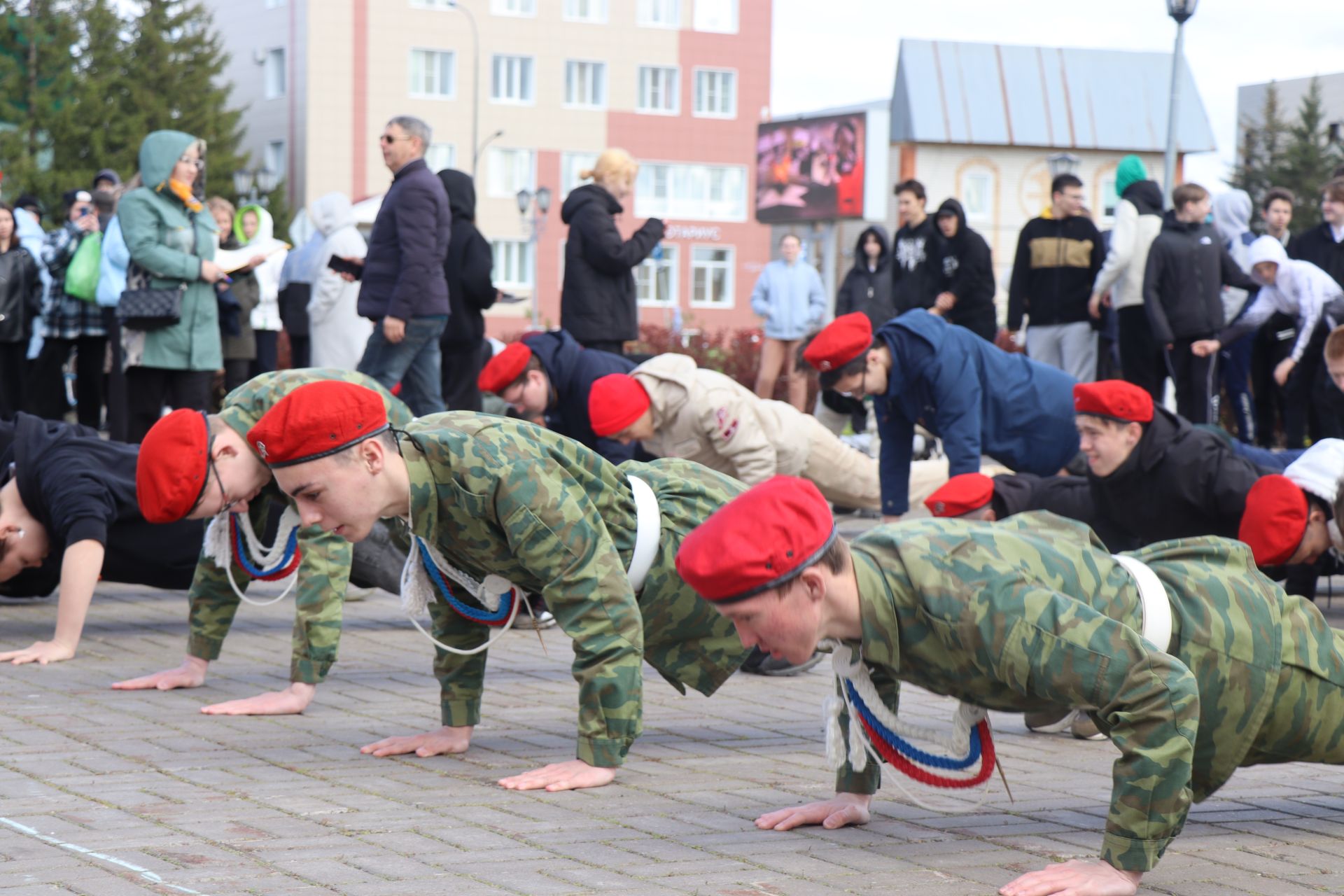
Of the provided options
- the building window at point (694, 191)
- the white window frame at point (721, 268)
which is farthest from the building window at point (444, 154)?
the white window frame at point (721, 268)

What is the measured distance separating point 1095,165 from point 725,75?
13.3 meters

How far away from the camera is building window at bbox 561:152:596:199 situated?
60156mm

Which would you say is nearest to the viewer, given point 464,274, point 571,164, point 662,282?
point 464,274

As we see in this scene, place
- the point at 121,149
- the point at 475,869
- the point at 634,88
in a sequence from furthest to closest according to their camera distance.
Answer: the point at 634,88
the point at 121,149
the point at 475,869

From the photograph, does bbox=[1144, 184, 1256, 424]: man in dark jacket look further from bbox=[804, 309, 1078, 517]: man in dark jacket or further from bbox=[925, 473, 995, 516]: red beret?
bbox=[925, 473, 995, 516]: red beret

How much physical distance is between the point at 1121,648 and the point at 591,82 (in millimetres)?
59491

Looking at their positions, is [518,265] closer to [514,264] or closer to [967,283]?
[514,264]

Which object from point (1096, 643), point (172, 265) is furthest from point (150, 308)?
point (1096, 643)

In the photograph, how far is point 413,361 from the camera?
9633mm

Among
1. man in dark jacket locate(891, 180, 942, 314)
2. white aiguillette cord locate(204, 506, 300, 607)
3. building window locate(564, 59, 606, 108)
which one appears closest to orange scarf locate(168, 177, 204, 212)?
white aiguillette cord locate(204, 506, 300, 607)

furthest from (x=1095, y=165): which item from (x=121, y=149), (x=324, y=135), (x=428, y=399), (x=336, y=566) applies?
(x=336, y=566)

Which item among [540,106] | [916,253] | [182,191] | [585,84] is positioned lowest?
[916,253]

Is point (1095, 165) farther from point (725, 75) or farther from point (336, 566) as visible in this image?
point (336, 566)

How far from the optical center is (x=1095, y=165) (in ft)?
199
